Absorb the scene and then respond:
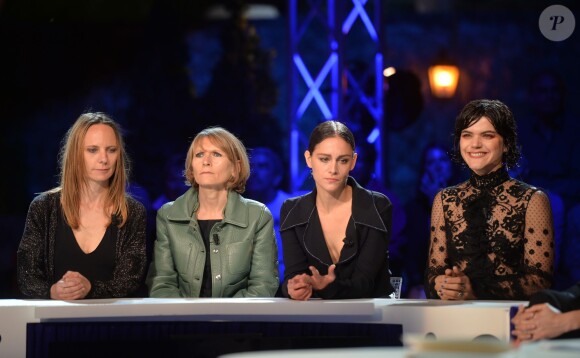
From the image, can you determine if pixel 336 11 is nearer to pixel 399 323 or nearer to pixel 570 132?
pixel 570 132

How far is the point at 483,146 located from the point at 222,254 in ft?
3.86

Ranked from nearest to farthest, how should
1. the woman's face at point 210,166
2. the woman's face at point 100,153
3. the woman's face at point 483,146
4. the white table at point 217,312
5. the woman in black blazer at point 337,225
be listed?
the white table at point 217,312 < the woman's face at point 483,146 < the woman in black blazer at point 337,225 < the woman's face at point 100,153 < the woman's face at point 210,166

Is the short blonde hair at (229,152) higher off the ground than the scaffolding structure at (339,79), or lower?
lower

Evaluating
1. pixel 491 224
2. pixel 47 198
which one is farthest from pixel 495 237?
pixel 47 198

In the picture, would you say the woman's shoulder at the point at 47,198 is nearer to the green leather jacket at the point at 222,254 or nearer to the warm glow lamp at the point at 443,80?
the green leather jacket at the point at 222,254

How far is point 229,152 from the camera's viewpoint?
4031 mm

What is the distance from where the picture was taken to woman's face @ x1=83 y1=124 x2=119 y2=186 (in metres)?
3.84

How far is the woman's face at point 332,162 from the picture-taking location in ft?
12.1

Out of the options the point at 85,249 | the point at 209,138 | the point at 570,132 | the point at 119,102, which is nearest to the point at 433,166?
the point at 570,132

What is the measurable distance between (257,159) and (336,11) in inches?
50.1

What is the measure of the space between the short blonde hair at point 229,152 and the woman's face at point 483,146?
3.39 ft

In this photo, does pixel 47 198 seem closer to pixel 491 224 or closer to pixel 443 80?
pixel 491 224

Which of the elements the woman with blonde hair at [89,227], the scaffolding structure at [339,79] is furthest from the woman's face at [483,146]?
the scaffolding structure at [339,79]

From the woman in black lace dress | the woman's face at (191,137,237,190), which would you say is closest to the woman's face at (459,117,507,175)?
the woman in black lace dress
